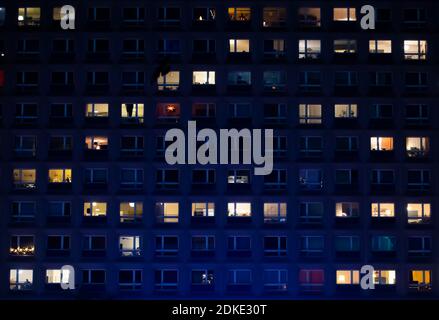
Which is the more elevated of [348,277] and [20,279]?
[348,277]

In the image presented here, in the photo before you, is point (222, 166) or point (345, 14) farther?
point (345, 14)

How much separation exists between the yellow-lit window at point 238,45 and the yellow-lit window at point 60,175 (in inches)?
517

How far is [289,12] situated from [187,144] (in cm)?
1077

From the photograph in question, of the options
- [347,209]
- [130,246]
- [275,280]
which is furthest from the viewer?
[347,209]

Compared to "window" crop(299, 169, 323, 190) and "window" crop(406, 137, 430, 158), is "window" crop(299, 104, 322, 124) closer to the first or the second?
"window" crop(299, 169, 323, 190)

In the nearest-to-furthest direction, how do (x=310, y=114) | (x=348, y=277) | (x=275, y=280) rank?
(x=275, y=280) < (x=348, y=277) < (x=310, y=114)

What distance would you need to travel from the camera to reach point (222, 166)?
133ft

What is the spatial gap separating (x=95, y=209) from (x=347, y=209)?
16183 mm

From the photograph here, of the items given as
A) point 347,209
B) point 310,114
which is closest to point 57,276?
point 347,209

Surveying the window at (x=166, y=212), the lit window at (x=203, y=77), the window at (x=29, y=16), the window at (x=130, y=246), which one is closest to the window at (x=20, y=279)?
the window at (x=130, y=246)

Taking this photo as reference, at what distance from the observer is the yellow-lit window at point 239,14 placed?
135ft

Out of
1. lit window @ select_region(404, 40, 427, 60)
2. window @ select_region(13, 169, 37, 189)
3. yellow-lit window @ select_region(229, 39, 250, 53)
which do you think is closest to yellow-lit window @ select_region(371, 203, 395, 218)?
lit window @ select_region(404, 40, 427, 60)

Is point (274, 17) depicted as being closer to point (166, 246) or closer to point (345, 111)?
point (345, 111)

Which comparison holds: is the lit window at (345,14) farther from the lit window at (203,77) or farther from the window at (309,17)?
the lit window at (203,77)
